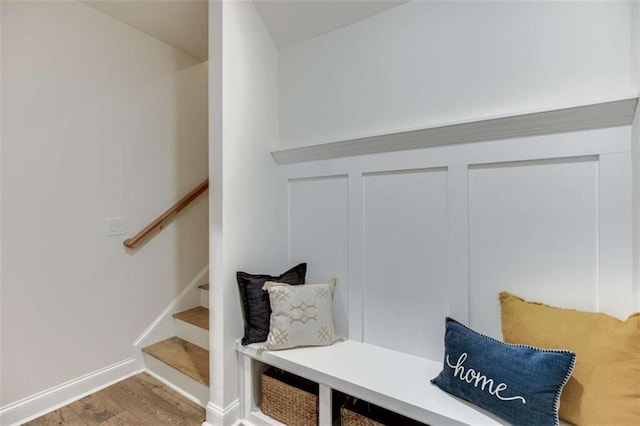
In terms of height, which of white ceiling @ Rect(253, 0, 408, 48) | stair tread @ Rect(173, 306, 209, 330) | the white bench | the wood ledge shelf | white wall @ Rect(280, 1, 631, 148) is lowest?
stair tread @ Rect(173, 306, 209, 330)

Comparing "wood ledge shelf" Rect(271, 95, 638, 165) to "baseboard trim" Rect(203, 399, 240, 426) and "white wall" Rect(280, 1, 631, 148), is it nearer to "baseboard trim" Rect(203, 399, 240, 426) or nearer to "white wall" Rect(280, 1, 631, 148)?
"white wall" Rect(280, 1, 631, 148)

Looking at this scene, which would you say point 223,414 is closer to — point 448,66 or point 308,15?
point 448,66

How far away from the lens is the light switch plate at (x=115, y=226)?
1.95 m

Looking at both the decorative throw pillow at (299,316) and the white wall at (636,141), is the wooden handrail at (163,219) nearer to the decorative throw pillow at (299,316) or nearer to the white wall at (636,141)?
the decorative throw pillow at (299,316)

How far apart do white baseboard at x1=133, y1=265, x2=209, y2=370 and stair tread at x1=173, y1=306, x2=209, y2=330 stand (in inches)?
2.0

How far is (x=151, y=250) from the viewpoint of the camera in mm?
2176

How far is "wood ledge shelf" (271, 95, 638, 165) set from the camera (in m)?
1.07

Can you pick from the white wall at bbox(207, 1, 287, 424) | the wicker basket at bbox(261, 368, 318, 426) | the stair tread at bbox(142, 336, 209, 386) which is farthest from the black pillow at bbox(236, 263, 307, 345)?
the stair tread at bbox(142, 336, 209, 386)

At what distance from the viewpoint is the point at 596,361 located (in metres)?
0.99

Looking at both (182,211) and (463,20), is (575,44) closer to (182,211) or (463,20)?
(463,20)

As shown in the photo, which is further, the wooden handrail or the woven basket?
the wooden handrail

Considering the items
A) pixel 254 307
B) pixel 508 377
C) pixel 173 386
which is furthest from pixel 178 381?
pixel 508 377

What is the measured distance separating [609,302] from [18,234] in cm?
270

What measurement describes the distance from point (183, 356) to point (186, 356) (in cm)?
2
